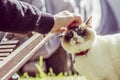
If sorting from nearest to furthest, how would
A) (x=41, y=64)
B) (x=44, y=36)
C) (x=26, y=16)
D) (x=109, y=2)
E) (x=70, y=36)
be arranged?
(x=26, y=16), (x=70, y=36), (x=44, y=36), (x=41, y=64), (x=109, y=2)

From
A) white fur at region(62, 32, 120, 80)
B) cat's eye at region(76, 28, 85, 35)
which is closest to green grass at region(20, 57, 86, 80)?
white fur at region(62, 32, 120, 80)

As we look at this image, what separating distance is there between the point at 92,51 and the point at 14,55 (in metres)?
0.37

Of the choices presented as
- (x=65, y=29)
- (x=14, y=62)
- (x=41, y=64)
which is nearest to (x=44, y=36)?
(x=65, y=29)

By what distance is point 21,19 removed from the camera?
1438 millimetres

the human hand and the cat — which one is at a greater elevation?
the human hand

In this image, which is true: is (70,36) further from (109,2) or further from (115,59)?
(109,2)

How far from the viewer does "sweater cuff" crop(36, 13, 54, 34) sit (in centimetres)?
153

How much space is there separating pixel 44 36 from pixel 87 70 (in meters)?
0.26

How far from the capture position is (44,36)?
72.8 inches

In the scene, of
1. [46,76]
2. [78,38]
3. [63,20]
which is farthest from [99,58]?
[46,76]

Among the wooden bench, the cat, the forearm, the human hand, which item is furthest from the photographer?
the cat

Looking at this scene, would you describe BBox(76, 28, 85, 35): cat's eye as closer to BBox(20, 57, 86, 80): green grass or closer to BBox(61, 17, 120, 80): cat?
BBox(61, 17, 120, 80): cat

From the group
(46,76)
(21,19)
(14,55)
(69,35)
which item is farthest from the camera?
(46,76)

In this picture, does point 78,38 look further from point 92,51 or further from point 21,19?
point 21,19
